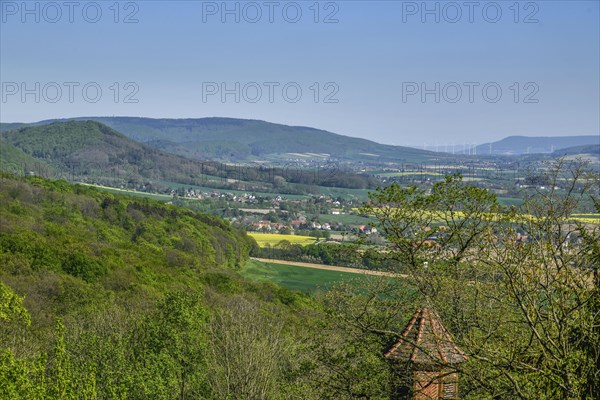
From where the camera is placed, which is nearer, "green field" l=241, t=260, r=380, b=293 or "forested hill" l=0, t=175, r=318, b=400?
"forested hill" l=0, t=175, r=318, b=400

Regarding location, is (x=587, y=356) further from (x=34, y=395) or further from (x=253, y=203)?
(x=253, y=203)

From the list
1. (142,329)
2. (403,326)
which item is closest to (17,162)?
(142,329)

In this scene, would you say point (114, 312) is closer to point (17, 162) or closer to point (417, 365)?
point (417, 365)

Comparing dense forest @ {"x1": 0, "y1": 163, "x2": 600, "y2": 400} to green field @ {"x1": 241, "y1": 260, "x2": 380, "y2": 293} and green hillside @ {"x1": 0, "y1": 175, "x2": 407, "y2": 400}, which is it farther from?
green field @ {"x1": 241, "y1": 260, "x2": 380, "y2": 293}

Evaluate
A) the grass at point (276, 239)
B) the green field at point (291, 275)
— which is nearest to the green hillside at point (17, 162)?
the grass at point (276, 239)

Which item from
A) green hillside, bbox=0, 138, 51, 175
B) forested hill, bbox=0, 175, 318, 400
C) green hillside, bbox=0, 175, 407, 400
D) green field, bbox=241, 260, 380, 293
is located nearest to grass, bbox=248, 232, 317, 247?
green field, bbox=241, 260, 380, 293

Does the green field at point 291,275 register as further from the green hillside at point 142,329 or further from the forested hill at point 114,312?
the green hillside at point 142,329
